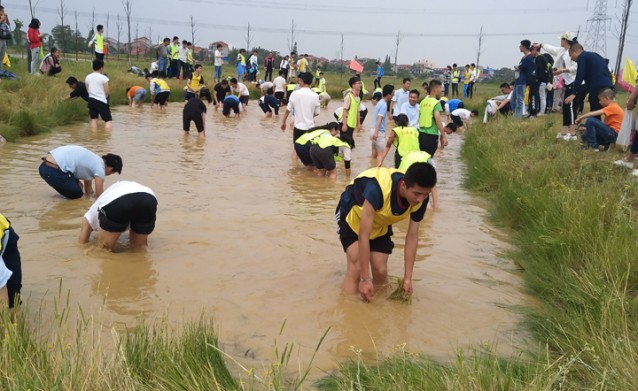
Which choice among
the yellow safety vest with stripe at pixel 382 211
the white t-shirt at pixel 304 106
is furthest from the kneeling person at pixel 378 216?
the white t-shirt at pixel 304 106

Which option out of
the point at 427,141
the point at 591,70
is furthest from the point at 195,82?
the point at 591,70

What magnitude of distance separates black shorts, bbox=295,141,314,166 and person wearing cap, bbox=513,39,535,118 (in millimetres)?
6198

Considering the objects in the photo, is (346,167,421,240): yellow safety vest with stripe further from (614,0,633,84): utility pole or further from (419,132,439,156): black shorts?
(614,0,633,84): utility pole

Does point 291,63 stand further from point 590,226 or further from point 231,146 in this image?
point 590,226

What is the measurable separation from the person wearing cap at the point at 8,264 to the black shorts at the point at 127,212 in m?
1.52

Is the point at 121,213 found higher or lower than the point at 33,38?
lower

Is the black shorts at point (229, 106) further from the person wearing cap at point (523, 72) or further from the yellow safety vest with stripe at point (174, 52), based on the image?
the person wearing cap at point (523, 72)

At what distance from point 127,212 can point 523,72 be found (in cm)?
1097

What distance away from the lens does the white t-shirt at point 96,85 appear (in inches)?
524

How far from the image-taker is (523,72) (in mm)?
13695

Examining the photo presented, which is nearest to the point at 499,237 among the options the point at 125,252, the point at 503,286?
the point at 503,286

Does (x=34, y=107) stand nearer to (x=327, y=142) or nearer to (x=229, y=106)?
(x=229, y=106)

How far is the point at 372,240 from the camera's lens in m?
5.11

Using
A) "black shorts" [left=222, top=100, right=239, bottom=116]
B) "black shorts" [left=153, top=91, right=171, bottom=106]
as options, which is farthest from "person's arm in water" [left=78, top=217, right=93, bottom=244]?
"black shorts" [left=153, top=91, right=171, bottom=106]
